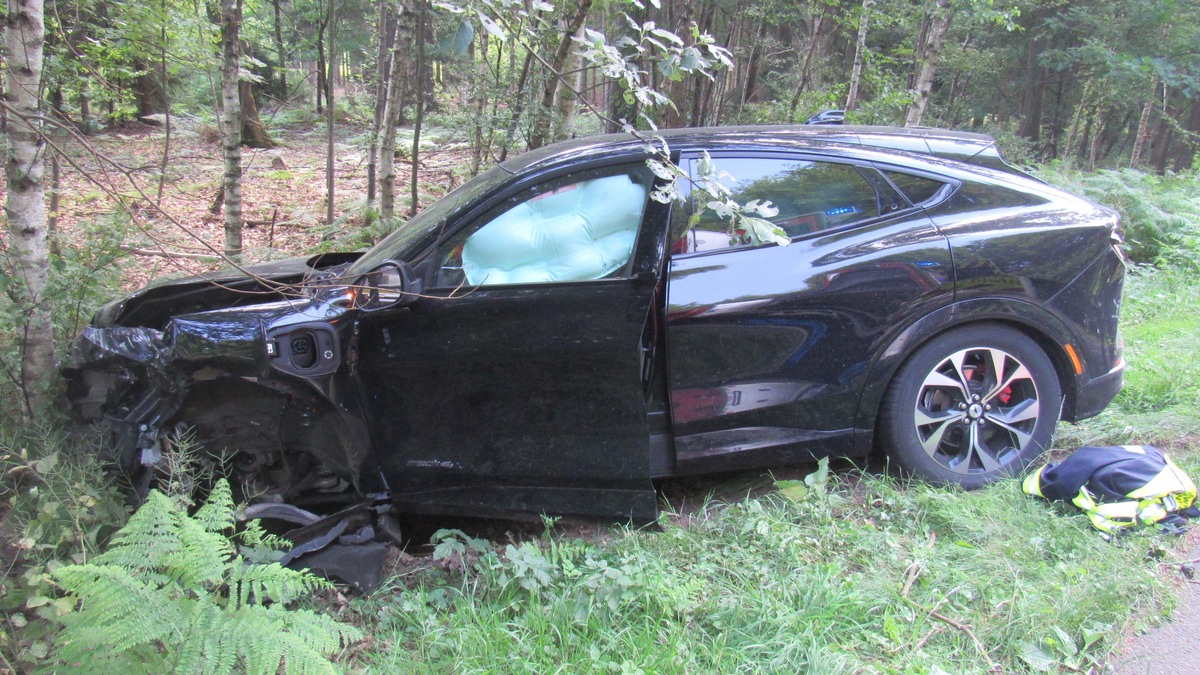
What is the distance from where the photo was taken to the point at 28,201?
366 centimetres

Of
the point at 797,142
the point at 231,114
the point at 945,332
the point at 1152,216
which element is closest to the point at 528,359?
the point at 797,142

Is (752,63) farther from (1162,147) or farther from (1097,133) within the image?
(1097,133)

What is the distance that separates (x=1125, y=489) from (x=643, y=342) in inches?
87.9

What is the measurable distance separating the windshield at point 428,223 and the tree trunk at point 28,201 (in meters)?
1.55

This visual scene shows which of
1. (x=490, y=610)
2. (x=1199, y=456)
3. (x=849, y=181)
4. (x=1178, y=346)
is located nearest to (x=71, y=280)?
(x=490, y=610)

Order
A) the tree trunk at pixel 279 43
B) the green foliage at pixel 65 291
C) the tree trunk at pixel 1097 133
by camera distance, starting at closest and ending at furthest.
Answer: the green foliage at pixel 65 291, the tree trunk at pixel 279 43, the tree trunk at pixel 1097 133

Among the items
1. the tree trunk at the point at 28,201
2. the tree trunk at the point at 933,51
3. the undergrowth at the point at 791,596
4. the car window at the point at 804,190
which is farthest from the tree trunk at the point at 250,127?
the undergrowth at the point at 791,596

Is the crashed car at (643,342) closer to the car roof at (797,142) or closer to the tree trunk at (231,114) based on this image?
the car roof at (797,142)

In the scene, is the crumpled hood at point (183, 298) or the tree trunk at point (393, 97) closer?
the crumpled hood at point (183, 298)

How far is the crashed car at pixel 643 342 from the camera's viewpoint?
314 cm

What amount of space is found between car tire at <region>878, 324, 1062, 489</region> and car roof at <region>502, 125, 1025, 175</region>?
94 centimetres

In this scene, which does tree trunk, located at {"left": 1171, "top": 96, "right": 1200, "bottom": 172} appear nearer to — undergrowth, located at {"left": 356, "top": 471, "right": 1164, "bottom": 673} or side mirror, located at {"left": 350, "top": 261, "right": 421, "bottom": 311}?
undergrowth, located at {"left": 356, "top": 471, "right": 1164, "bottom": 673}

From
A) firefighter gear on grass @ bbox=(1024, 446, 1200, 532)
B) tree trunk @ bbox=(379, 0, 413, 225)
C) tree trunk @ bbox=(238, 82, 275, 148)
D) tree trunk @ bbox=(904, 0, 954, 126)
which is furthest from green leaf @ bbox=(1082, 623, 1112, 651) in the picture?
tree trunk @ bbox=(238, 82, 275, 148)

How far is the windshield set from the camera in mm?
3311
